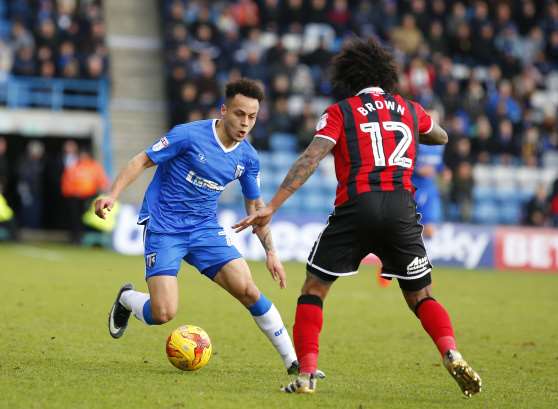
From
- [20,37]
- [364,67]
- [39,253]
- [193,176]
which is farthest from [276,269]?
[20,37]

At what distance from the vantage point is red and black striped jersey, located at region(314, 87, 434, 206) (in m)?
7.08

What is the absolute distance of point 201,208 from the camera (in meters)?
8.23

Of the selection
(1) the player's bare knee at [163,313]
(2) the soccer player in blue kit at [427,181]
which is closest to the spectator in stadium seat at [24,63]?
(2) the soccer player in blue kit at [427,181]

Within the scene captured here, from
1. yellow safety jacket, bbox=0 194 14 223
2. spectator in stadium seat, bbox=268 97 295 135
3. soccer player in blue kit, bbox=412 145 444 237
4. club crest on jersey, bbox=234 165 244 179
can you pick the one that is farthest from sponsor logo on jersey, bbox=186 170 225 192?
spectator in stadium seat, bbox=268 97 295 135

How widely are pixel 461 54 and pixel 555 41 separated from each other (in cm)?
282

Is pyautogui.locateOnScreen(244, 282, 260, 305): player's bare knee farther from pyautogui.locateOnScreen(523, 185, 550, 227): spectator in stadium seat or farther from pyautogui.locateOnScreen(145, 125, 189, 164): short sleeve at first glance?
pyautogui.locateOnScreen(523, 185, 550, 227): spectator in stadium seat

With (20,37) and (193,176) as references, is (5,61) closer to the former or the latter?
(20,37)

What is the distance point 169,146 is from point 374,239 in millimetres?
1785

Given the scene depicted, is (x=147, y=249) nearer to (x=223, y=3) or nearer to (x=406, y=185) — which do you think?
(x=406, y=185)

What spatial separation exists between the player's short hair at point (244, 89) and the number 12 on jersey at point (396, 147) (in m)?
1.10

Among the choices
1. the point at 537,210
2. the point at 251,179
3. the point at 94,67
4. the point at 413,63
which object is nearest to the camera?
the point at 251,179

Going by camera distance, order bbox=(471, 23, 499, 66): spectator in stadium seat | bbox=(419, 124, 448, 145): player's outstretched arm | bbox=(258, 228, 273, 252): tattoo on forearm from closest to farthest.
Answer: bbox=(419, 124, 448, 145): player's outstretched arm → bbox=(258, 228, 273, 252): tattoo on forearm → bbox=(471, 23, 499, 66): spectator in stadium seat

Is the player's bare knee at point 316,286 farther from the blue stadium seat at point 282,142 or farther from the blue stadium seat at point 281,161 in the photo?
the blue stadium seat at point 282,142

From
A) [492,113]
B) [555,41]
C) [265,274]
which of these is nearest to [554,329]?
[265,274]
